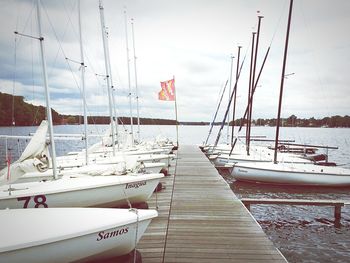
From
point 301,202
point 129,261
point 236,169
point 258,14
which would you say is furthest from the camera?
point 258,14

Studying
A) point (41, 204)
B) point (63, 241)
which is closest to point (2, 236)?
point (63, 241)

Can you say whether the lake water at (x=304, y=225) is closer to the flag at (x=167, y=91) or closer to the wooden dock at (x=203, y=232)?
the wooden dock at (x=203, y=232)

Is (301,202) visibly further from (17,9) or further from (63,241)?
(17,9)

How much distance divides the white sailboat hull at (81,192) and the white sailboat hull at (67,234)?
1351 millimetres

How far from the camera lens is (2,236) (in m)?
3.92

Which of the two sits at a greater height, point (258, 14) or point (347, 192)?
point (258, 14)

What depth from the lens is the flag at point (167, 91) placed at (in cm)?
2031

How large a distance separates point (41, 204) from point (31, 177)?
4.13 metres

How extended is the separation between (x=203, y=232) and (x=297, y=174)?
1075cm

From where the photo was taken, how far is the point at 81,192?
6.75 meters

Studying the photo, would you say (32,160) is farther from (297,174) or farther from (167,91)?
(167,91)

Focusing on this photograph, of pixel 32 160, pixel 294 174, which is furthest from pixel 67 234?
pixel 294 174

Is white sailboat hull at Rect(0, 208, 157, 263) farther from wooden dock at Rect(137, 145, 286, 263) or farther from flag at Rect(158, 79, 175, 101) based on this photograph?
flag at Rect(158, 79, 175, 101)

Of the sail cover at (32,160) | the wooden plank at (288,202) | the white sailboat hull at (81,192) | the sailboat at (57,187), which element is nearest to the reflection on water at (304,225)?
the wooden plank at (288,202)
